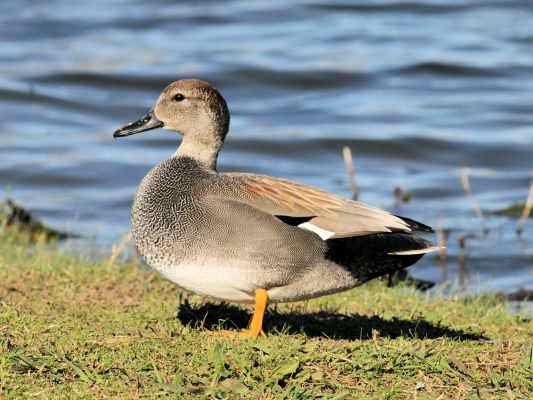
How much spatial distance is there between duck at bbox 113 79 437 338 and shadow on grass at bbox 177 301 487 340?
0.34 meters

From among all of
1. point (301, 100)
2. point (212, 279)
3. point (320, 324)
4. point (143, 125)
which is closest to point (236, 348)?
point (212, 279)

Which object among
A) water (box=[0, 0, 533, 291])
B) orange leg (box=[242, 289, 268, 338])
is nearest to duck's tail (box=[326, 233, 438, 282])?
orange leg (box=[242, 289, 268, 338])

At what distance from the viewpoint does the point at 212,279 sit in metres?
4.54

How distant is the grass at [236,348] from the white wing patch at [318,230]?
443 millimetres

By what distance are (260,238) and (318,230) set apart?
0.25 meters

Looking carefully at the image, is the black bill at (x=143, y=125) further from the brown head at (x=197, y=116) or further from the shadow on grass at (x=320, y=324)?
the shadow on grass at (x=320, y=324)

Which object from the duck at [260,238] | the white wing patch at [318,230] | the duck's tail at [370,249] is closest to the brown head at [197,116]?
the duck at [260,238]

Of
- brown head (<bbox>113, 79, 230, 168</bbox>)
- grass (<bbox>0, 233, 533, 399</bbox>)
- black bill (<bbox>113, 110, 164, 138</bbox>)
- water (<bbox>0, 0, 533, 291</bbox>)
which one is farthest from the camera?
water (<bbox>0, 0, 533, 291</bbox>)

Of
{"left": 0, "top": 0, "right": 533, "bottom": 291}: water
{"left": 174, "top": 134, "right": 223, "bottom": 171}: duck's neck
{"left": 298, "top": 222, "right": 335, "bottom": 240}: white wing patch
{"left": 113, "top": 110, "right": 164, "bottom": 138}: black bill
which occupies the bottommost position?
{"left": 0, "top": 0, "right": 533, "bottom": 291}: water

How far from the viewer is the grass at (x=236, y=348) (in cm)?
402

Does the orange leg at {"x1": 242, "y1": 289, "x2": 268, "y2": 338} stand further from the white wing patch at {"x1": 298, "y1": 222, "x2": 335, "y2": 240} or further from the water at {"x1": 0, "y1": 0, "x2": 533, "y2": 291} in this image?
the water at {"x1": 0, "y1": 0, "x2": 533, "y2": 291}

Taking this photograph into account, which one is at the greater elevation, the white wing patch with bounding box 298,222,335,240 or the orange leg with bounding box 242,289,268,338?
the white wing patch with bounding box 298,222,335,240

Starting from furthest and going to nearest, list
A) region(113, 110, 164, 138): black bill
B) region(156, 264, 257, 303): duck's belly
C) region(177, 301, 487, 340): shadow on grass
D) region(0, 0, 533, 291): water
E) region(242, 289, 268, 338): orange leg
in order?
region(0, 0, 533, 291): water
region(113, 110, 164, 138): black bill
region(177, 301, 487, 340): shadow on grass
region(242, 289, 268, 338): orange leg
region(156, 264, 257, 303): duck's belly

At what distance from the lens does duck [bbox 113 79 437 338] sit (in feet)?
15.0
